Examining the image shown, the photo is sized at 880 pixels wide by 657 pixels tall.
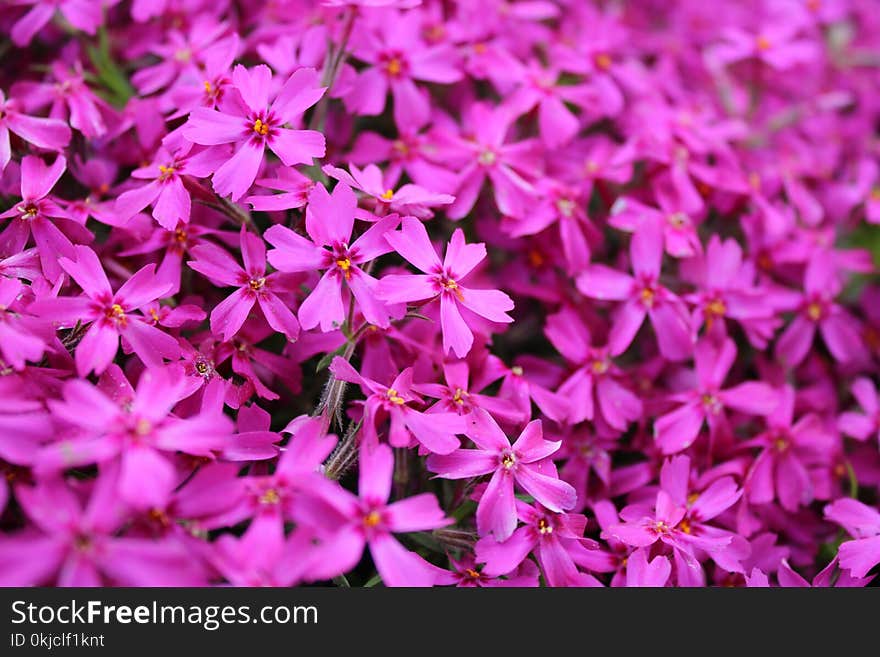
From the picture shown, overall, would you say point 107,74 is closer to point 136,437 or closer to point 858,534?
point 136,437

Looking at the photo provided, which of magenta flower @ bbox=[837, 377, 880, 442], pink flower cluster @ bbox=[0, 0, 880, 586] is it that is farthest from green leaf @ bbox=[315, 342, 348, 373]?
magenta flower @ bbox=[837, 377, 880, 442]

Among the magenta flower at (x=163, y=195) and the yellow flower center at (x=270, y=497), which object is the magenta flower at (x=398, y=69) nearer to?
the magenta flower at (x=163, y=195)

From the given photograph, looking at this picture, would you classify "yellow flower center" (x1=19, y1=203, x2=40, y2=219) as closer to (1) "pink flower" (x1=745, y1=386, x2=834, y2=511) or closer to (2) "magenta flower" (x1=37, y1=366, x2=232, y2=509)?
(2) "magenta flower" (x1=37, y1=366, x2=232, y2=509)

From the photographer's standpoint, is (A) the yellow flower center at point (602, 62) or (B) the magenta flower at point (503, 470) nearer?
(B) the magenta flower at point (503, 470)

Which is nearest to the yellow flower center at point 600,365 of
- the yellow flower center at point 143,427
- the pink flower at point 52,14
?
the yellow flower center at point 143,427

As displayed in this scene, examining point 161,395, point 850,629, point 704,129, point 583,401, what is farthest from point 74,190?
point 850,629

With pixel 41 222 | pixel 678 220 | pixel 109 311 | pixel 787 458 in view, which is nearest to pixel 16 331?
pixel 109 311

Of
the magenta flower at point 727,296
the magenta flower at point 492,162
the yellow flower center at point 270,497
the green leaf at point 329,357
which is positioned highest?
the magenta flower at point 492,162
